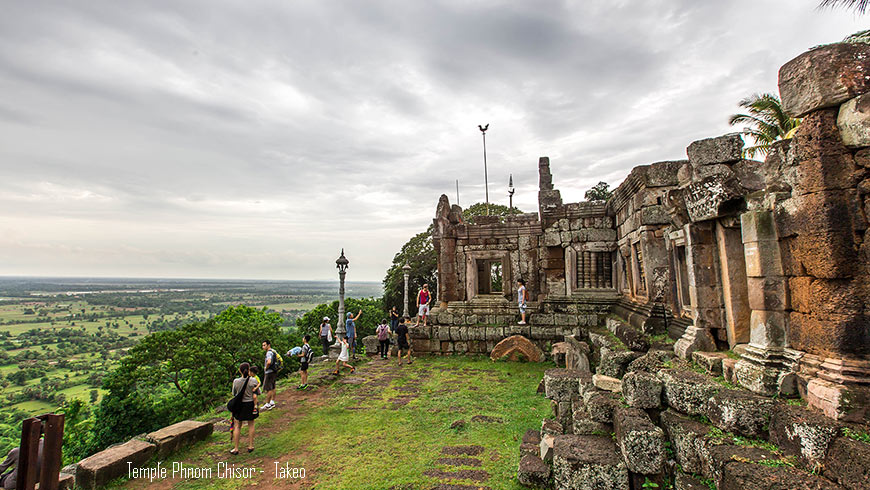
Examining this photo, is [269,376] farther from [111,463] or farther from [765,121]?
[765,121]

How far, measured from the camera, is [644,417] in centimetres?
374

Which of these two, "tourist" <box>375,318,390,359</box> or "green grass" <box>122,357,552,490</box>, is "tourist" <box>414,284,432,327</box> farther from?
"green grass" <box>122,357,552,490</box>

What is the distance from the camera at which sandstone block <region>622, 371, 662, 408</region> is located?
3.90 m

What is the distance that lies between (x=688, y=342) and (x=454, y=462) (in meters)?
3.25

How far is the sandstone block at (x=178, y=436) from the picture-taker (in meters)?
5.74

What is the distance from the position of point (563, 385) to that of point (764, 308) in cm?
264

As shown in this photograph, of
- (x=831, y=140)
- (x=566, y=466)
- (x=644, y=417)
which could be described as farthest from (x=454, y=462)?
(x=831, y=140)

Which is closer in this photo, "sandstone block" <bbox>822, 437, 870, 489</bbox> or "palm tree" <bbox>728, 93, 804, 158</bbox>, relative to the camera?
"sandstone block" <bbox>822, 437, 870, 489</bbox>

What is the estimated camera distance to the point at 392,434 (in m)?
6.27

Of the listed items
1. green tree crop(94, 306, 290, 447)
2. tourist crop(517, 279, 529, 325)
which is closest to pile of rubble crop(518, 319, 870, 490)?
tourist crop(517, 279, 529, 325)

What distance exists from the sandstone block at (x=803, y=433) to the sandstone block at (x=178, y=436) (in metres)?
7.22

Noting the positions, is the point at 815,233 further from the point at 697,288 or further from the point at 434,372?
the point at 434,372

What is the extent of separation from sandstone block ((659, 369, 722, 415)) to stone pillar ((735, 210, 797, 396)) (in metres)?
0.33

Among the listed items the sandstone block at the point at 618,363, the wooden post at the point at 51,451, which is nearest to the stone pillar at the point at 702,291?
the sandstone block at the point at 618,363
